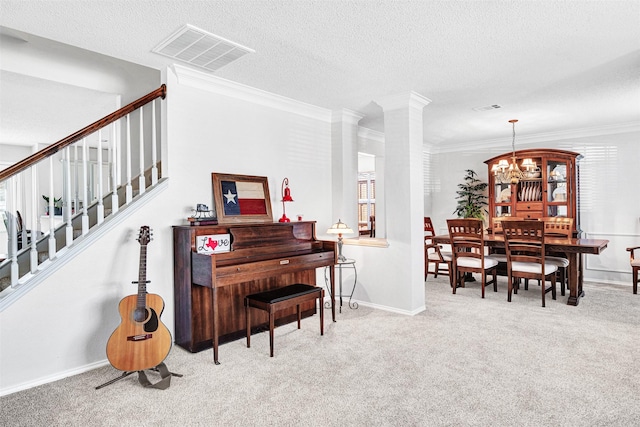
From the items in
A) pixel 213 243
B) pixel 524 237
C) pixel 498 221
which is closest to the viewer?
pixel 213 243

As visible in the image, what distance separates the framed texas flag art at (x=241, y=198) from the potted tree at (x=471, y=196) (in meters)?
4.40

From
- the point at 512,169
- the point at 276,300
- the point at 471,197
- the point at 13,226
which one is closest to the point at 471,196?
the point at 471,197

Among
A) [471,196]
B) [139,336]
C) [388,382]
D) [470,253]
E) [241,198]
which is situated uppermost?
[471,196]

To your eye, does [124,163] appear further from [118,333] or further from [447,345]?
[447,345]

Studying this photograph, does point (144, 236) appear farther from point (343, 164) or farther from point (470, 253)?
point (470, 253)

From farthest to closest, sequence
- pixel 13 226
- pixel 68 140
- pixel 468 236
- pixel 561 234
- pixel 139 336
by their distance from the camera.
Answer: pixel 561 234, pixel 468 236, pixel 68 140, pixel 139 336, pixel 13 226

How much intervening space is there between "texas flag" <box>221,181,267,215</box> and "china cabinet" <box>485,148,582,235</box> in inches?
146

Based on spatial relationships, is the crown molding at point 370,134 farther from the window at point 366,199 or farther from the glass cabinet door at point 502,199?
the window at point 366,199

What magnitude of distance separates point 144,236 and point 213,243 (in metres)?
0.57

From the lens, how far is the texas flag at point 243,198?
143 inches

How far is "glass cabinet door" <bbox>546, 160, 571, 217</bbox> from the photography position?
6035 millimetres

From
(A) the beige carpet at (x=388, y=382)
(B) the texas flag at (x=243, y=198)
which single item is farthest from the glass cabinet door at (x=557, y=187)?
(B) the texas flag at (x=243, y=198)

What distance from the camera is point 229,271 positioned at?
298 cm

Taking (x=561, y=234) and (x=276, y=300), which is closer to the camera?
(x=276, y=300)
